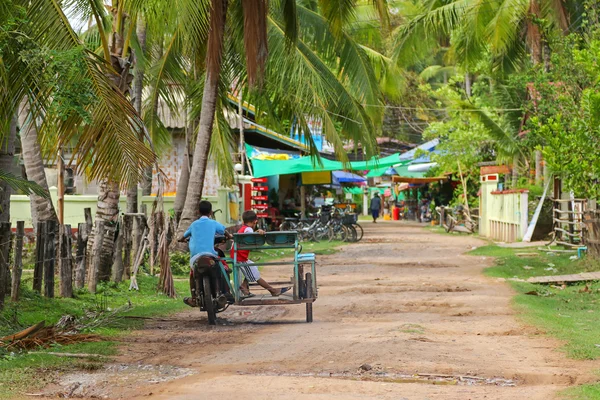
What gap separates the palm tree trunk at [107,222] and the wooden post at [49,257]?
7.96 ft

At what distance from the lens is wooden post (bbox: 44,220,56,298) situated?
40.0ft

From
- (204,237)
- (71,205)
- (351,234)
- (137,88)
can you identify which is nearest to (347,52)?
(137,88)

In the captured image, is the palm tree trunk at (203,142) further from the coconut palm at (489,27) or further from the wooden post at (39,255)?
the coconut palm at (489,27)

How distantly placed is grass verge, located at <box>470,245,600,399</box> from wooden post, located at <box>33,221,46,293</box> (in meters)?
6.32

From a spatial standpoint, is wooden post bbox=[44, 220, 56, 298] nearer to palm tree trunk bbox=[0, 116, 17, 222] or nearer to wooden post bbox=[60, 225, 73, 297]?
wooden post bbox=[60, 225, 73, 297]

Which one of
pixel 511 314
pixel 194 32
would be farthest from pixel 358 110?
pixel 511 314

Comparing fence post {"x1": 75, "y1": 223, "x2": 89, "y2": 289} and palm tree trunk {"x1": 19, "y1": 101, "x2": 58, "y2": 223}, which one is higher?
palm tree trunk {"x1": 19, "y1": 101, "x2": 58, "y2": 223}

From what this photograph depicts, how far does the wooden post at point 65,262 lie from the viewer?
503 inches

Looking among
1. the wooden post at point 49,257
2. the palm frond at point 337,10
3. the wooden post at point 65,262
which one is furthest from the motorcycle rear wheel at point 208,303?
the palm frond at point 337,10

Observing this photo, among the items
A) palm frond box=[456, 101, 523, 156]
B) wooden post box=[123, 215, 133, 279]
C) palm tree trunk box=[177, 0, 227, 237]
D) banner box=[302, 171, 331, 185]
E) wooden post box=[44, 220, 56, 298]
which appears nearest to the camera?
wooden post box=[44, 220, 56, 298]

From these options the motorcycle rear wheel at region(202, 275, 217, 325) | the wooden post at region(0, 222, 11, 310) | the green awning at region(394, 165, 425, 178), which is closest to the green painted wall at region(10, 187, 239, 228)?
the motorcycle rear wheel at region(202, 275, 217, 325)

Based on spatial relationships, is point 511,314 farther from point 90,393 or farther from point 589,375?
point 90,393

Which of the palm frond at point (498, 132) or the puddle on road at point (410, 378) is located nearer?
the puddle on road at point (410, 378)

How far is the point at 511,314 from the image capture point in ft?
41.1
